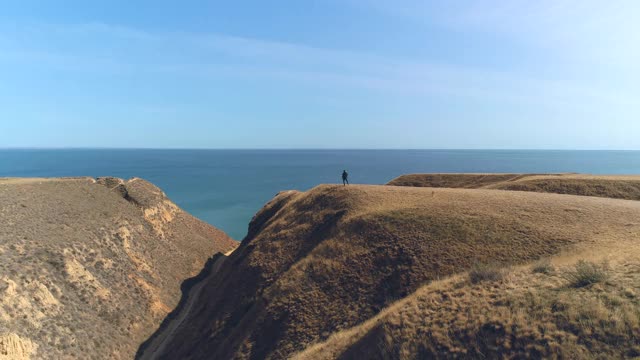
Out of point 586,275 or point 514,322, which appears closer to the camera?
point 514,322

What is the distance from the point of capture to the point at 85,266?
3434 centimetres

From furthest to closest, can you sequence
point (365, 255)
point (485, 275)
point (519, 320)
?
1. point (365, 255)
2. point (485, 275)
3. point (519, 320)

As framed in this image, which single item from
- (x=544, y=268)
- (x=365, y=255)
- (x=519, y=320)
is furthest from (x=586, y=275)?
(x=365, y=255)

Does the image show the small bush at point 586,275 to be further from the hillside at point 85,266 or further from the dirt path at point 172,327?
the hillside at point 85,266

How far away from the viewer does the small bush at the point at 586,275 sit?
15.0 m

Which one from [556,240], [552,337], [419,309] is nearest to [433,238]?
[556,240]

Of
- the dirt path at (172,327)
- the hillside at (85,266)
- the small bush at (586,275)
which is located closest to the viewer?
the small bush at (586,275)

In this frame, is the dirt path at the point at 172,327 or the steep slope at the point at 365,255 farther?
the dirt path at the point at 172,327

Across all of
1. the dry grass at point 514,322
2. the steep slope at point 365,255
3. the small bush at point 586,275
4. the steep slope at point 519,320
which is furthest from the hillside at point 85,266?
the small bush at point 586,275

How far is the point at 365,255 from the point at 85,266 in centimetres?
2612

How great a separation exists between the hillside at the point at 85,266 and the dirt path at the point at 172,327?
3.61 ft

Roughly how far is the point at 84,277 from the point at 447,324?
31533 millimetres

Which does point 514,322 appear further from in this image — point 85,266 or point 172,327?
point 85,266

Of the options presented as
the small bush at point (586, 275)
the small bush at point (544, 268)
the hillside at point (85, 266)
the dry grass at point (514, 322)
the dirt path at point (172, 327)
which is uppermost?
the small bush at point (586, 275)
